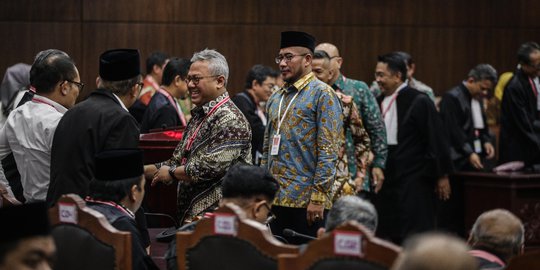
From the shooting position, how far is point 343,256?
2857mm

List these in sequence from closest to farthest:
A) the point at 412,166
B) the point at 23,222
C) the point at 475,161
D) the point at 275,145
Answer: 1. the point at 23,222
2. the point at 275,145
3. the point at 412,166
4. the point at 475,161

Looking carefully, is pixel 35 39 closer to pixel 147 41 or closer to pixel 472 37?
pixel 147 41

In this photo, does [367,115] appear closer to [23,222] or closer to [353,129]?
[353,129]

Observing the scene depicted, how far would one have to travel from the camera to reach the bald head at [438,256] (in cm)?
210

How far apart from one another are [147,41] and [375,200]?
3155mm

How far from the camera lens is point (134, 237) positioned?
3.57m

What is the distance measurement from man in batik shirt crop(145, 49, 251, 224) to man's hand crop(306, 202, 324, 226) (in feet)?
1.28

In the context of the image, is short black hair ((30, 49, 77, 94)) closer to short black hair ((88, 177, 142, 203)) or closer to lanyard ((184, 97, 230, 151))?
lanyard ((184, 97, 230, 151))

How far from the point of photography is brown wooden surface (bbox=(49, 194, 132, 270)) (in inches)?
131

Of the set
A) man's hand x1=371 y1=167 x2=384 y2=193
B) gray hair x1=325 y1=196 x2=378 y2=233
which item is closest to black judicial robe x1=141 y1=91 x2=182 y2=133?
man's hand x1=371 y1=167 x2=384 y2=193

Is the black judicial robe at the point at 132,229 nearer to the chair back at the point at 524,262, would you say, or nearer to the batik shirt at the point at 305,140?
the chair back at the point at 524,262

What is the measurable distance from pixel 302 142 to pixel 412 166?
106 inches

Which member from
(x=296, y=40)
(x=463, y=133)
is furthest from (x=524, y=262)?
(x=463, y=133)

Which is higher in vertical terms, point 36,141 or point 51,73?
point 51,73
